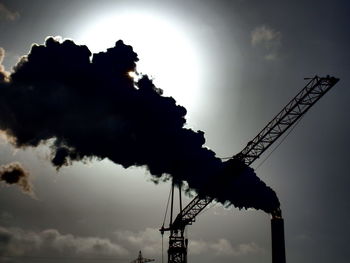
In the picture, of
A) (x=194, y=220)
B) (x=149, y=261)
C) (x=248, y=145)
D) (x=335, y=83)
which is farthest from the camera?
(x=149, y=261)

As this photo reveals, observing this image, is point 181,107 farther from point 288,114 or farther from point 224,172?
point 288,114

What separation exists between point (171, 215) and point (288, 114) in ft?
74.6

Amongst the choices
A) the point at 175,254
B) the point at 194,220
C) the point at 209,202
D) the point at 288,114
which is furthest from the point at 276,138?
the point at 175,254

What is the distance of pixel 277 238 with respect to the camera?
52.8 m

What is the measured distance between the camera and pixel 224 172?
2104 inches

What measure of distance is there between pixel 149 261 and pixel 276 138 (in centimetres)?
7805

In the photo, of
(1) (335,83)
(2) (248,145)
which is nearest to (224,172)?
(2) (248,145)

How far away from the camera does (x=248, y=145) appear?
180 ft

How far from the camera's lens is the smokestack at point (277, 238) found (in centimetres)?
5109

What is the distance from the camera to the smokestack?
5109 cm

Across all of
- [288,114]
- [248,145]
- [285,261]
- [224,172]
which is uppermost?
[288,114]

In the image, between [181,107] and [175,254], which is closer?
[181,107]

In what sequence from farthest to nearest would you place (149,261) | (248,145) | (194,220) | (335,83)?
(149,261)
(194,220)
(248,145)
(335,83)

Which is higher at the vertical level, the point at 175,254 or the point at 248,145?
the point at 248,145
